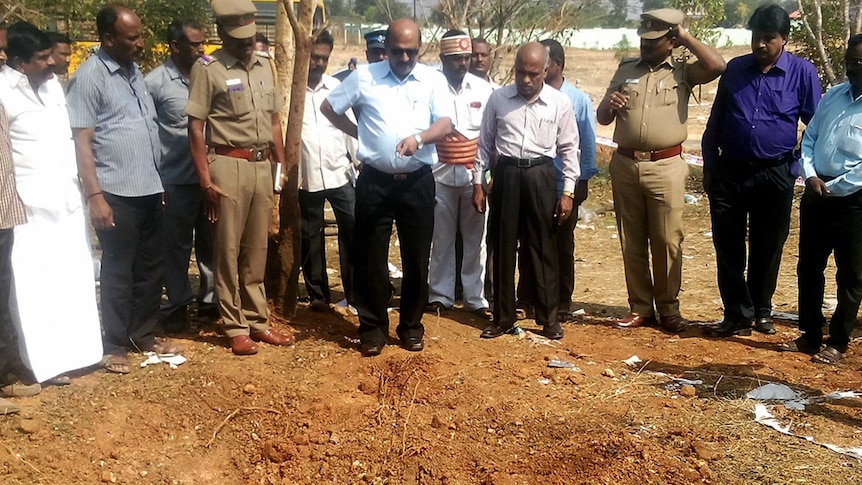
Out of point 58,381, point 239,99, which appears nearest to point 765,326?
point 239,99

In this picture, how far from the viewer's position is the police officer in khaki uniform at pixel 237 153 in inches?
182

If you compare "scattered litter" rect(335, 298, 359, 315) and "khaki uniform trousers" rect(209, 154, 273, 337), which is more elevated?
"khaki uniform trousers" rect(209, 154, 273, 337)

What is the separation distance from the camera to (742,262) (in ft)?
18.7

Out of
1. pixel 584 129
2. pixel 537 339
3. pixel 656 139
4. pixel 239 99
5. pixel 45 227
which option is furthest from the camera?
pixel 584 129

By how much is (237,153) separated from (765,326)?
3.82 metres

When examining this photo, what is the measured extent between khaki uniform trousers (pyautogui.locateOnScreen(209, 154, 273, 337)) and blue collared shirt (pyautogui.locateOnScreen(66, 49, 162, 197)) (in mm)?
389

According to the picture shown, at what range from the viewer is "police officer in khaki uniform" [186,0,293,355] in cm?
462

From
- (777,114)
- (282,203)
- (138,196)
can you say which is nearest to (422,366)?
(282,203)

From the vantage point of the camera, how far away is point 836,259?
509 cm

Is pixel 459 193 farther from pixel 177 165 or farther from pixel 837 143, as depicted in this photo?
pixel 837 143

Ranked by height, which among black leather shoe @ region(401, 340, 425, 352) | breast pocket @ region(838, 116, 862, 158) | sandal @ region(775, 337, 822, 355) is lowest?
sandal @ region(775, 337, 822, 355)

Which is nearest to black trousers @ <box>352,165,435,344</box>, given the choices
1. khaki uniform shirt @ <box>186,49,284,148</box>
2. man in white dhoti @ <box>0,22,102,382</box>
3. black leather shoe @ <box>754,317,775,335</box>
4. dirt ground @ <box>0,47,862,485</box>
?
dirt ground @ <box>0,47,862,485</box>

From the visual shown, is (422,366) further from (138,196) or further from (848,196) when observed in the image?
(848,196)

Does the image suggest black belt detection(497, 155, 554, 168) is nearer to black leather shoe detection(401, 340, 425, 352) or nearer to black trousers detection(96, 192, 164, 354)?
black leather shoe detection(401, 340, 425, 352)
